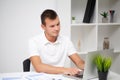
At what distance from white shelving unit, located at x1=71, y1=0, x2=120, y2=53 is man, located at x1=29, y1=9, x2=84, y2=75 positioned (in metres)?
0.60

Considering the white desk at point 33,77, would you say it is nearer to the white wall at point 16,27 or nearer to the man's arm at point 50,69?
the man's arm at point 50,69

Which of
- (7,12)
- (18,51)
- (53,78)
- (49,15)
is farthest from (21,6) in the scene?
(53,78)

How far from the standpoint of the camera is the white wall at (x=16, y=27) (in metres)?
2.96

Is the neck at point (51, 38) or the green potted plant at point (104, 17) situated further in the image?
the green potted plant at point (104, 17)

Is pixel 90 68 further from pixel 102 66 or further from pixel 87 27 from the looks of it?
pixel 87 27

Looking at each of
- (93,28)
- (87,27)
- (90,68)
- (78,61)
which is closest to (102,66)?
(90,68)

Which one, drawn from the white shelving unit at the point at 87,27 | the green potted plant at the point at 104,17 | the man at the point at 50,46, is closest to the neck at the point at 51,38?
the man at the point at 50,46

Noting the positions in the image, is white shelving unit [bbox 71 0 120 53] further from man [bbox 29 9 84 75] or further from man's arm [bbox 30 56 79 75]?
man's arm [bbox 30 56 79 75]

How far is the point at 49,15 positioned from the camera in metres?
2.25

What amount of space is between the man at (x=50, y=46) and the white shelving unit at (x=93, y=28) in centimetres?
60

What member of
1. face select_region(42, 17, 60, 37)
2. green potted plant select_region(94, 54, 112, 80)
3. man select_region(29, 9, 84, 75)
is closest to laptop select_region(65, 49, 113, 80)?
green potted plant select_region(94, 54, 112, 80)

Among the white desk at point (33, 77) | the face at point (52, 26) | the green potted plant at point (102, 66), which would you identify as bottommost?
the white desk at point (33, 77)

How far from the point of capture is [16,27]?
3.01 meters

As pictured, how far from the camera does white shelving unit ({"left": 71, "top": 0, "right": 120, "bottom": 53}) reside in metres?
3.09
